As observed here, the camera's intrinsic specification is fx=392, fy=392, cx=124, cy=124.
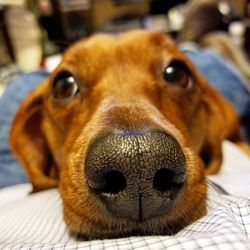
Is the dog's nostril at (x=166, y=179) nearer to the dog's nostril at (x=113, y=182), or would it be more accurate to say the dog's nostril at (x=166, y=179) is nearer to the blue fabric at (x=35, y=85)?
the dog's nostril at (x=113, y=182)

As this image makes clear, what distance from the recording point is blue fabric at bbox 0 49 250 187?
6.86 ft

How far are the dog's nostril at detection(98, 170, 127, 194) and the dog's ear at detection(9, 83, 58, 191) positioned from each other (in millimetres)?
978

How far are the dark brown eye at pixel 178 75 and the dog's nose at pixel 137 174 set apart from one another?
0.75 metres

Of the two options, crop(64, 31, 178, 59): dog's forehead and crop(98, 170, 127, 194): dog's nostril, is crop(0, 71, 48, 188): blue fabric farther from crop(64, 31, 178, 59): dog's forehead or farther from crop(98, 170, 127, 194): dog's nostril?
crop(98, 170, 127, 194): dog's nostril


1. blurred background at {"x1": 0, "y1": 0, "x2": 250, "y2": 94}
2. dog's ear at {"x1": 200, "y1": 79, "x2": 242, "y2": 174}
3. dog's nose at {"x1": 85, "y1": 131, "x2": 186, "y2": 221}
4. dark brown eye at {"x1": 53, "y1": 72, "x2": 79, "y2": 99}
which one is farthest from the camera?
blurred background at {"x1": 0, "y1": 0, "x2": 250, "y2": 94}

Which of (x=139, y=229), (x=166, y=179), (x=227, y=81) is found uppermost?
(x=166, y=179)

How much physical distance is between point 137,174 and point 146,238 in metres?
0.13

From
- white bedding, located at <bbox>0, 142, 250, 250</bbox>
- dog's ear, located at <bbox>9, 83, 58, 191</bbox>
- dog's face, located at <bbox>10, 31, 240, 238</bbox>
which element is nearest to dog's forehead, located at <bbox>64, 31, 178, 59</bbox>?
dog's face, located at <bbox>10, 31, 240, 238</bbox>

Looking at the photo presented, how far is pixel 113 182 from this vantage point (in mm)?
831

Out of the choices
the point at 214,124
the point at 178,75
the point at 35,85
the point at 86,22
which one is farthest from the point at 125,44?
the point at 86,22

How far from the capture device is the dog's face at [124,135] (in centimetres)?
82

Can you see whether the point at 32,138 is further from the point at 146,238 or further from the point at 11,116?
the point at 146,238

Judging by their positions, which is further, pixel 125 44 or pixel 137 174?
pixel 125 44

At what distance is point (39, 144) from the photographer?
1.88m
